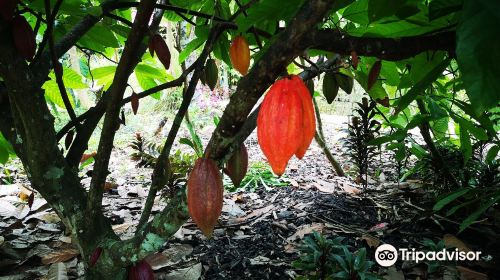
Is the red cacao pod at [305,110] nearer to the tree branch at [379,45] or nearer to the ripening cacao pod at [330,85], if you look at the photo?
the tree branch at [379,45]

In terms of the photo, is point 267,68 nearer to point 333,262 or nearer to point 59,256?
point 333,262

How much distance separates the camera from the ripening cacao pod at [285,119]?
47cm

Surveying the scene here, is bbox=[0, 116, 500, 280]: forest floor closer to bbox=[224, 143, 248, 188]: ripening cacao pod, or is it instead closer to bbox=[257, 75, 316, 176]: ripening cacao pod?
bbox=[224, 143, 248, 188]: ripening cacao pod

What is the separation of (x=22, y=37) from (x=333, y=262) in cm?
109

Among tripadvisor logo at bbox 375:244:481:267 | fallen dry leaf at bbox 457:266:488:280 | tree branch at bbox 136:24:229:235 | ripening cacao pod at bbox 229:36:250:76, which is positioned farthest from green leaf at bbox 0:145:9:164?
fallen dry leaf at bbox 457:266:488:280

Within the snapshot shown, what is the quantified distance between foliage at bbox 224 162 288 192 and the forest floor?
0.09ft

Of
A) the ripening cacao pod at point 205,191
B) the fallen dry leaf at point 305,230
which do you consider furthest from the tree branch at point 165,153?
the fallen dry leaf at point 305,230

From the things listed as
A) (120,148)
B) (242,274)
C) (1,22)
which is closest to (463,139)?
(242,274)

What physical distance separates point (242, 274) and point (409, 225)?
0.80m

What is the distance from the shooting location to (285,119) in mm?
470

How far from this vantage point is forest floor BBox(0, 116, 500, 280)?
4.56 feet

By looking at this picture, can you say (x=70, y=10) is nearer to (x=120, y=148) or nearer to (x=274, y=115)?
(x=274, y=115)

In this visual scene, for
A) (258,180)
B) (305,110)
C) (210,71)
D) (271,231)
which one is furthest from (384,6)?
(258,180)

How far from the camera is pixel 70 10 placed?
0.81 m
